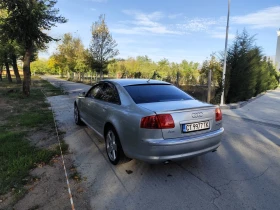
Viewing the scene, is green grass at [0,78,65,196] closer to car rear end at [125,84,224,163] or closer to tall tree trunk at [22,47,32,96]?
car rear end at [125,84,224,163]

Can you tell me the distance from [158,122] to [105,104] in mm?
1656

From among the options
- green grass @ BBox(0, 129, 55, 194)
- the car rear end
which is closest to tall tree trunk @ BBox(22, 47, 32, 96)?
green grass @ BBox(0, 129, 55, 194)

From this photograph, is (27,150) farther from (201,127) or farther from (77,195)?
(201,127)

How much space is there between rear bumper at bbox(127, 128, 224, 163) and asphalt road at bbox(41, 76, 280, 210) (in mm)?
433

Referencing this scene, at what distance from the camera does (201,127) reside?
3.51 metres

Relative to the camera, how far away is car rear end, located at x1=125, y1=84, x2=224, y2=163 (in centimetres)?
320


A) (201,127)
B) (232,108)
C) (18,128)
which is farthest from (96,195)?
(232,108)

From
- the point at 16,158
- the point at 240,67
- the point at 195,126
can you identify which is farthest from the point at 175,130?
the point at 240,67

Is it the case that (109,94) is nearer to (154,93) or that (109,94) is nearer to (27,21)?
(154,93)

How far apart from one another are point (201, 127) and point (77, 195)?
2.09 meters

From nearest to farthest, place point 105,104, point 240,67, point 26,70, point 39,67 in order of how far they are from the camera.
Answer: point 105,104, point 240,67, point 26,70, point 39,67

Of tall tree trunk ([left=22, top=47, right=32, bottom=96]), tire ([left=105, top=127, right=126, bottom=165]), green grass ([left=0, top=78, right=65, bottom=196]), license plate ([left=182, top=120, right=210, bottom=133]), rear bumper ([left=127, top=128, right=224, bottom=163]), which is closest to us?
rear bumper ([left=127, top=128, right=224, bottom=163])

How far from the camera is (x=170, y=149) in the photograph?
3201 mm

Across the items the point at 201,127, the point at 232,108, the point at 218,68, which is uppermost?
the point at 218,68
